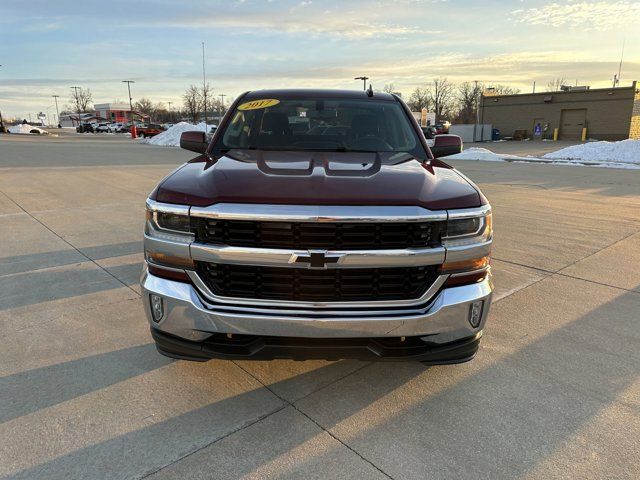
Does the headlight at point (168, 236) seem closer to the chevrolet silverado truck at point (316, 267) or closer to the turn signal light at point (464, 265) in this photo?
the chevrolet silverado truck at point (316, 267)

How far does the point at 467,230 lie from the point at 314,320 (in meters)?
0.94

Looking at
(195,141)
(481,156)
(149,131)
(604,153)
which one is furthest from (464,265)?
(149,131)

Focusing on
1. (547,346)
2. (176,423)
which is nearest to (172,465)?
(176,423)

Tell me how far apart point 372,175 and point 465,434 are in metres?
1.47

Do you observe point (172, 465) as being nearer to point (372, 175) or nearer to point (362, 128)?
point (372, 175)

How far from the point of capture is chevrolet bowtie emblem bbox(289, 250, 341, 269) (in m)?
2.28

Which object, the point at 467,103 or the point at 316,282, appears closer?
the point at 316,282

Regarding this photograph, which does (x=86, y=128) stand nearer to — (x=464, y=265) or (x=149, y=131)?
(x=149, y=131)

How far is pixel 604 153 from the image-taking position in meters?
22.3

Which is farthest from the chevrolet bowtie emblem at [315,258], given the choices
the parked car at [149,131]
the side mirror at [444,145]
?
the parked car at [149,131]

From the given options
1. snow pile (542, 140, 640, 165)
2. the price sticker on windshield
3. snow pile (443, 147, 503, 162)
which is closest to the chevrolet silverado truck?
the price sticker on windshield

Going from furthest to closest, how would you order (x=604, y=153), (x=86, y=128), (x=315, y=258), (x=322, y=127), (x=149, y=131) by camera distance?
(x=86, y=128) → (x=149, y=131) → (x=604, y=153) → (x=322, y=127) → (x=315, y=258)

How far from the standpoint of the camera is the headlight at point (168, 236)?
2395 mm

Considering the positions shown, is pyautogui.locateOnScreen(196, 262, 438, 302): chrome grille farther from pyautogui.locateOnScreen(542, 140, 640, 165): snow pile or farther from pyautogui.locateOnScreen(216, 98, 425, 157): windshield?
pyautogui.locateOnScreen(542, 140, 640, 165): snow pile
